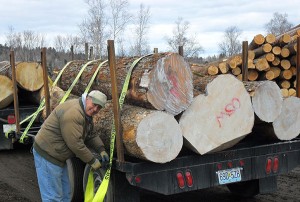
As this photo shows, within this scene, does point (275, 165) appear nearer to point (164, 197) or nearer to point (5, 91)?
point (164, 197)

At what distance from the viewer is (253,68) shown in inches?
370

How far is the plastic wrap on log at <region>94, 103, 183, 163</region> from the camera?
4348 millimetres

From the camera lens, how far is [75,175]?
5.48 m

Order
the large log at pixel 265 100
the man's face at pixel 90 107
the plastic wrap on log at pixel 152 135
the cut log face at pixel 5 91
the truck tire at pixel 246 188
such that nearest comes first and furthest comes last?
the plastic wrap on log at pixel 152 135, the man's face at pixel 90 107, the large log at pixel 265 100, the truck tire at pixel 246 188, the cut log face at pixel 5 91

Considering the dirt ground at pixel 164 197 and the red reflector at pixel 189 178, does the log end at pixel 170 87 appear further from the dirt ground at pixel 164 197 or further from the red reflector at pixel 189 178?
the dirt ground at pixel 164 197

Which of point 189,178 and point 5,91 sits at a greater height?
point 5,91

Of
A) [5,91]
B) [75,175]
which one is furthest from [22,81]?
[75,175]

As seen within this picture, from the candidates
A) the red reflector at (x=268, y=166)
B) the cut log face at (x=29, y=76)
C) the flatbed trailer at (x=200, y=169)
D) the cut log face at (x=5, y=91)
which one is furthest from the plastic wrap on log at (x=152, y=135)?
the cut log face at (x=5, y=91)

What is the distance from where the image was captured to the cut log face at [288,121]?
5.24 meters

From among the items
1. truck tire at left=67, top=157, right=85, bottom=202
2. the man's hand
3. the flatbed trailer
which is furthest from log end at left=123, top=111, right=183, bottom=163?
truck tire at left=67, top=157, right=85, bottom=202

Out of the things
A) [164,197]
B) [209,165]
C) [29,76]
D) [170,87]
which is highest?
[29,76]

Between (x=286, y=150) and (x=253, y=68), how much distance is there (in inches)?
170

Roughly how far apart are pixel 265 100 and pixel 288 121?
1.64 feet

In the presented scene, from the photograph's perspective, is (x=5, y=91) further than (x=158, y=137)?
Yes
